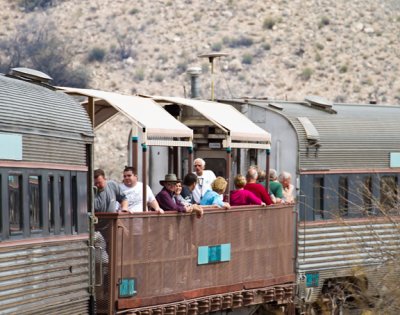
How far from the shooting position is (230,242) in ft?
63.3

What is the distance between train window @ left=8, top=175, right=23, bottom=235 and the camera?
45.2ft

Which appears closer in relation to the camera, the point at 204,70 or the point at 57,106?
the point at 57,106

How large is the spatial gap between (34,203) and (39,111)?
955mm

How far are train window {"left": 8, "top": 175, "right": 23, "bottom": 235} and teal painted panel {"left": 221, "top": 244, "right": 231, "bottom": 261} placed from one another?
5.41 m

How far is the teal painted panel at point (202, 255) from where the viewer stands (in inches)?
721

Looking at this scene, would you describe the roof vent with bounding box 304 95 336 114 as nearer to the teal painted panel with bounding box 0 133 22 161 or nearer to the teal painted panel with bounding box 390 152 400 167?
the teal painted panel with bounding box 390 152 400 167

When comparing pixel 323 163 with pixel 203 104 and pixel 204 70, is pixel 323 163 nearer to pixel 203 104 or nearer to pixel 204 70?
pixel 203 104

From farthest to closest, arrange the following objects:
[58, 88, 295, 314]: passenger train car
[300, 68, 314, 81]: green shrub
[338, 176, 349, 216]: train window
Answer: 1. [300, 68, 314, 81]: green shrub
2. [338, 176, 349, 216]: train window
3. [58, 88, 295, 314]: passenger train car

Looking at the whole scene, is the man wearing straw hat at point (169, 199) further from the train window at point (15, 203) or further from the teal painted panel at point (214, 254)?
the train window at point (15, 203)

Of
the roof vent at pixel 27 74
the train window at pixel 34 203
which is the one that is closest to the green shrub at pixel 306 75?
the roof vent at pixel 27 74

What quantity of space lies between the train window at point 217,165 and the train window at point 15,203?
27.0 feet

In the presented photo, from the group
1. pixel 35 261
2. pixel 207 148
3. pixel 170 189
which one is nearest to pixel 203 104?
pixel 207 148

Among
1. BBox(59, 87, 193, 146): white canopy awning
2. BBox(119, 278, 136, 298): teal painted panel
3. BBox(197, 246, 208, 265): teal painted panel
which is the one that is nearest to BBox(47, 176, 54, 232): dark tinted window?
BBox(119, 278, 136, 298): teal painted panel

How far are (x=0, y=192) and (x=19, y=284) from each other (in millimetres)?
979
